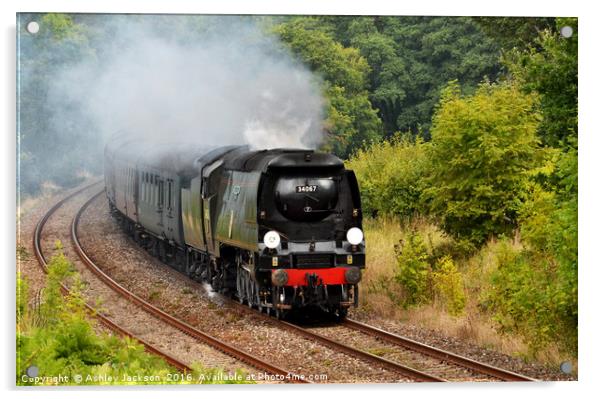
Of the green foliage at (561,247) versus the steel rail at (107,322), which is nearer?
the green foliage at (561,247)

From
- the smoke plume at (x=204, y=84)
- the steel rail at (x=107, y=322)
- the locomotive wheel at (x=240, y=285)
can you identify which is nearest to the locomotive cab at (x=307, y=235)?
the smoke plume at (x=204, y=84)

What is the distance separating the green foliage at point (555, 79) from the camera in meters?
14.3

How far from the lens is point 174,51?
15609mm

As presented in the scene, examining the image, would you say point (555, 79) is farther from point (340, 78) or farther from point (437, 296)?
point (437, 296)

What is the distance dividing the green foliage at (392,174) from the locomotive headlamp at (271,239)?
68.8 inches

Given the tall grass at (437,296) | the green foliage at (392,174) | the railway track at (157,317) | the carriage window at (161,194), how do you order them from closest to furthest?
1. the railway track at (157,317)
2. the tall grass at (437,296)
3. the green foliage at (392,174)
4. the carriage window at (161,194)

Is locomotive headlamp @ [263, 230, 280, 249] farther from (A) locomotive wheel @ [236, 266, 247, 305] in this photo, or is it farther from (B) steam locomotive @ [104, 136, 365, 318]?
(A) locomotive wheel @ [236, 266, 247, 305]

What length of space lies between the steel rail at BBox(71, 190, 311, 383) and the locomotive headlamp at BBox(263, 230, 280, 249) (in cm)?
158

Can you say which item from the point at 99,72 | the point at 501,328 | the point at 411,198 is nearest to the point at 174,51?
the point at 99,72

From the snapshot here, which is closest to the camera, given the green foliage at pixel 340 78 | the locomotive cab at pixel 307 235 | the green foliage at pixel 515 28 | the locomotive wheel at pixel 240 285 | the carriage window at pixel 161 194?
the green foliage at pixel 515 28

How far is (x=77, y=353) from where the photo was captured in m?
13.7

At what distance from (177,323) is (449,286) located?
13.3ft

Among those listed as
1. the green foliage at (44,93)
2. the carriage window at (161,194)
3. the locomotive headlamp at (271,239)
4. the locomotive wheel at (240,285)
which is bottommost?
the locomotive wheel at (240,285)

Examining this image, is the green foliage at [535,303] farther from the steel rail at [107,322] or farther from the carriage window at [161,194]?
the carriage window at [161,194]
